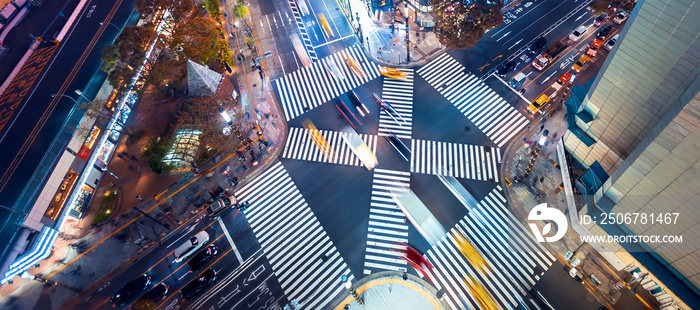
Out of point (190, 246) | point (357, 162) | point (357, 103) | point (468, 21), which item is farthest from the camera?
point (357, 103)

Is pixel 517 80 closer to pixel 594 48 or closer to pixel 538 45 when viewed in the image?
pixel 538 45

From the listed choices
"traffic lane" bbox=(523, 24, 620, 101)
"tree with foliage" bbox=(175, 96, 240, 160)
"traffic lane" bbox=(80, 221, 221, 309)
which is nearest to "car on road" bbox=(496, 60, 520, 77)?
"traffic lane" bbox=(523, 24, 620, 101)

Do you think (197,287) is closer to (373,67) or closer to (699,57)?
(373,67)

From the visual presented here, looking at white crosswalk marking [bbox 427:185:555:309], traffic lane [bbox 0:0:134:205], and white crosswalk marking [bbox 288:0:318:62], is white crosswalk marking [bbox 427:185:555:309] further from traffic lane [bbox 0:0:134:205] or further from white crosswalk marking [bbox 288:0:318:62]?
traffic lane [bbox 0:0:134:205]

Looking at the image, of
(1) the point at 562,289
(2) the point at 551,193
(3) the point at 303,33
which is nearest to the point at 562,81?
(2) the point at 551,193

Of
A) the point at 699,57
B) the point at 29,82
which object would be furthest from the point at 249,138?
the point at 699,57

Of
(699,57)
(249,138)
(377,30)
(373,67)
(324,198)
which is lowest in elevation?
(699,57)
